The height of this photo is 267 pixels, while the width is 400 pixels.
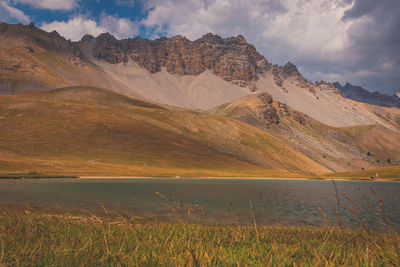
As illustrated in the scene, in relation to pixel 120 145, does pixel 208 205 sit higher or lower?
higher

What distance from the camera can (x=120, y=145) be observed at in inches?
5182

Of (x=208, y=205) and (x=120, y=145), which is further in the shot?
(x=120, y=145)

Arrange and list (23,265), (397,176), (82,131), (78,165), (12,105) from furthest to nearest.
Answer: (12,105) → (82,131) → (397,176) → (78,165) → (23,265)

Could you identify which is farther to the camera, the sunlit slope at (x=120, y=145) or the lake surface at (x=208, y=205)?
the sunlit slope at (x=120, y=145)

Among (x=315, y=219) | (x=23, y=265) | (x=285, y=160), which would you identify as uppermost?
(x=23, y=265)

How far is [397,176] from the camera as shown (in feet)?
387

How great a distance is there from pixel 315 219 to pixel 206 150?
13210cm

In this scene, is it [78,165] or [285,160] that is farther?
[285,160]

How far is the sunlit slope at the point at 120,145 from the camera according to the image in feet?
329

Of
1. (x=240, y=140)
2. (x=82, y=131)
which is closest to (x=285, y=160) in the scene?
(x=240, y=140)

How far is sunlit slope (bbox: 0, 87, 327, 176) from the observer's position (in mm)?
100375

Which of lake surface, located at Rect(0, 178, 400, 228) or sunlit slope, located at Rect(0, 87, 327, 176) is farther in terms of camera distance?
sunlit slope, located at Rect(0, 87, 327, 176)

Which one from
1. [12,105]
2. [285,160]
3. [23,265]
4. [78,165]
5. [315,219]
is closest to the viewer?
[23,265]

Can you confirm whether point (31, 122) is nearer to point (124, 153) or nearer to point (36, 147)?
point (36, 147)
